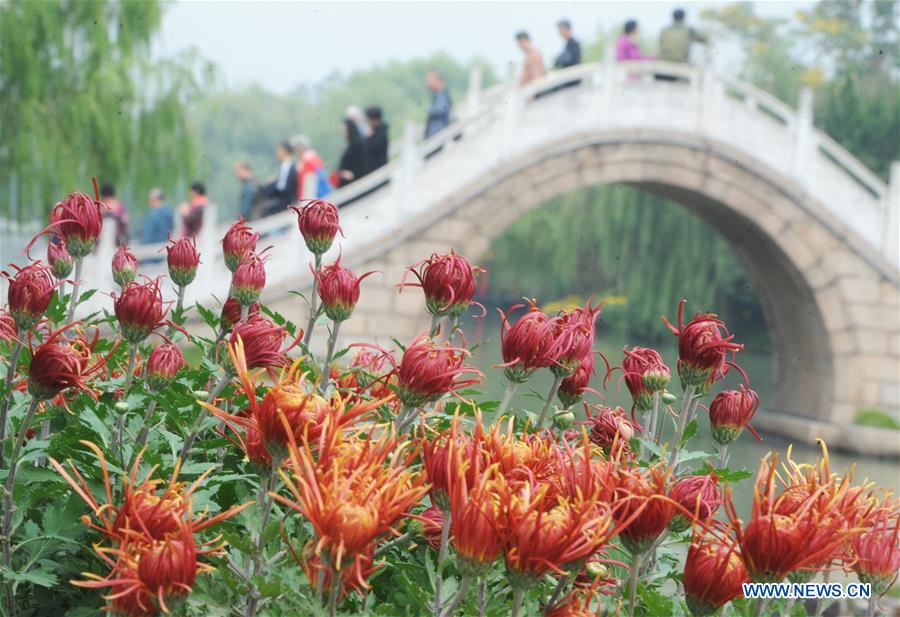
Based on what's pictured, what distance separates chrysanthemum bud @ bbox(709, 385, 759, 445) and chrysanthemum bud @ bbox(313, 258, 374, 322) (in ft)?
1.55

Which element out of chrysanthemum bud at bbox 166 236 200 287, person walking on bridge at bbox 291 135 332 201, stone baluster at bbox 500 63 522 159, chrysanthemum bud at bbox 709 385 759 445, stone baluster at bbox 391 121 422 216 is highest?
stone baluster at bbox 500 63 522 159

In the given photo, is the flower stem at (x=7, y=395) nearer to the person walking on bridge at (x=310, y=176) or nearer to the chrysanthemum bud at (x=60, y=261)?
the chrysanthemum bud at (x=60, y=261)

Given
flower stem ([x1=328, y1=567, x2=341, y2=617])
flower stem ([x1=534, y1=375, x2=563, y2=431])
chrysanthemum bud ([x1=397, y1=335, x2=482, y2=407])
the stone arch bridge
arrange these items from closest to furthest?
flower stem ([x1=328, y1=567, x2=341, y2=617]) < chrysanthemum bud ([x1=397, y1=335, x2=482, y2=407]) < flower stem ([x1=534, y1=375, x2=563, y2=431]) < the stone arch bridge

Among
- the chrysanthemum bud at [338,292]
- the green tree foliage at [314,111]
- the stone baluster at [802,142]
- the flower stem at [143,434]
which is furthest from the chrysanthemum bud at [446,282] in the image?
the green tree foliage at [314,111]

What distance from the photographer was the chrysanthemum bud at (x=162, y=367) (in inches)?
52.8

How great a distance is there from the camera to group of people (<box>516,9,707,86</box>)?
12141 mm

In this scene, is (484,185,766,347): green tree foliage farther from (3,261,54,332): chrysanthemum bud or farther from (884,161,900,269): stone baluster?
(3,261,54,332): chrysanthemum bud

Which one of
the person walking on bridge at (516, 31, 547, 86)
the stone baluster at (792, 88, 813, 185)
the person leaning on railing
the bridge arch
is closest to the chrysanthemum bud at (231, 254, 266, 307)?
the bridge arch

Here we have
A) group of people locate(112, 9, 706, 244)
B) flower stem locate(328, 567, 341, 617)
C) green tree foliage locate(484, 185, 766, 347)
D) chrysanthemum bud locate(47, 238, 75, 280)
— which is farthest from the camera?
green tree foliage locate(484, 185, 766, 347)

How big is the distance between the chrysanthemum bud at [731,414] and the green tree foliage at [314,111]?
43.3m

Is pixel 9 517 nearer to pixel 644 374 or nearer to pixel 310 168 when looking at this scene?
pixel 644 374

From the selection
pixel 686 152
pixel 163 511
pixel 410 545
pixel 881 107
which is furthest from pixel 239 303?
pixel 881 107

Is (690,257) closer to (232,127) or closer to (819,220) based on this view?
(819,220)

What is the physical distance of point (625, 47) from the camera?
13.0 m
